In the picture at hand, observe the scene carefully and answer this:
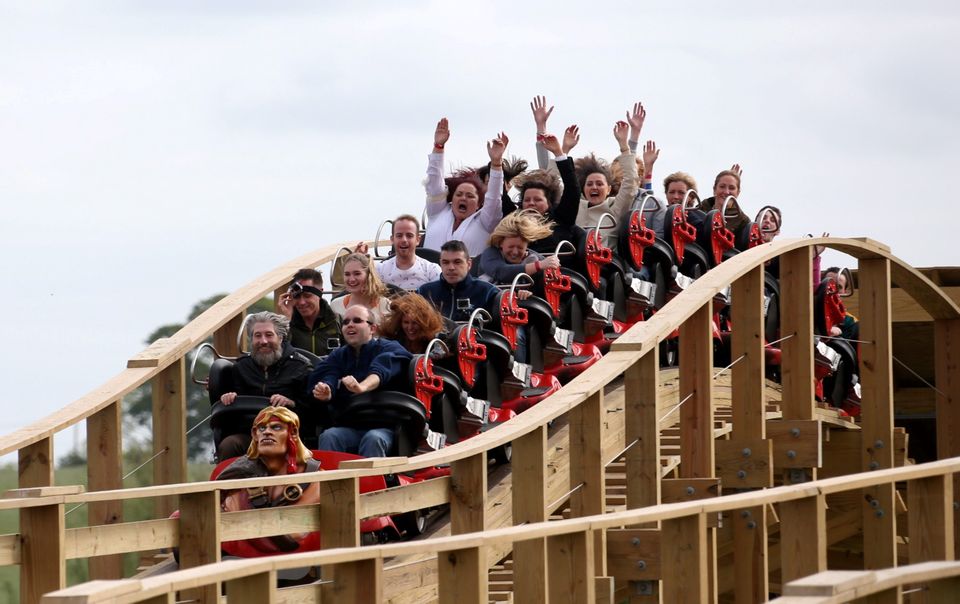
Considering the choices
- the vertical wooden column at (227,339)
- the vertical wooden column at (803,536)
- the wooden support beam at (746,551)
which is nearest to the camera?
the vertical wooden column at (803,536)

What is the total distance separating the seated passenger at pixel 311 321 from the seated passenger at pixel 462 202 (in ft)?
4.84

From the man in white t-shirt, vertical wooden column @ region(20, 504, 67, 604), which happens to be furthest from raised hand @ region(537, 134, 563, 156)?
vertical wooden column @ region(20, 504, 67, 604)

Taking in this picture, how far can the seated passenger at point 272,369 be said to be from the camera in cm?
845

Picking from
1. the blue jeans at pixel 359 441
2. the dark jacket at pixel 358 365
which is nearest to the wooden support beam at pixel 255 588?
the blue jeans at pixel 359 441

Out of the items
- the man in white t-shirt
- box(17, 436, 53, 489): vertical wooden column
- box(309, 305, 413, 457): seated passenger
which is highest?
the man in white t-shirt

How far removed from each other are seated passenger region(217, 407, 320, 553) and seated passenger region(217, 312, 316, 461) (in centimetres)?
87

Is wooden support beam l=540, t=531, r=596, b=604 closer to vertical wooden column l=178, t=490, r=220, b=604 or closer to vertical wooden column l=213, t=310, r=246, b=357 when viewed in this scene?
vertical wooden column l=178, t=490, r=220, b=604

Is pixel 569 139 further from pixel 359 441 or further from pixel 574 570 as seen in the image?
pixel 574 570

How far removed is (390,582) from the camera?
6840mm

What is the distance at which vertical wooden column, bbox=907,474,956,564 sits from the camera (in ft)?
18.6

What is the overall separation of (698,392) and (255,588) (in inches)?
183

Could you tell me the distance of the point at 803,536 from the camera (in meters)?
5.34

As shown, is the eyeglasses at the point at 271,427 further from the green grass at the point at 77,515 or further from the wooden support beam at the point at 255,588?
the green grass at the point at 77,515

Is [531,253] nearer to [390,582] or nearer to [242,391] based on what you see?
[242,391]
